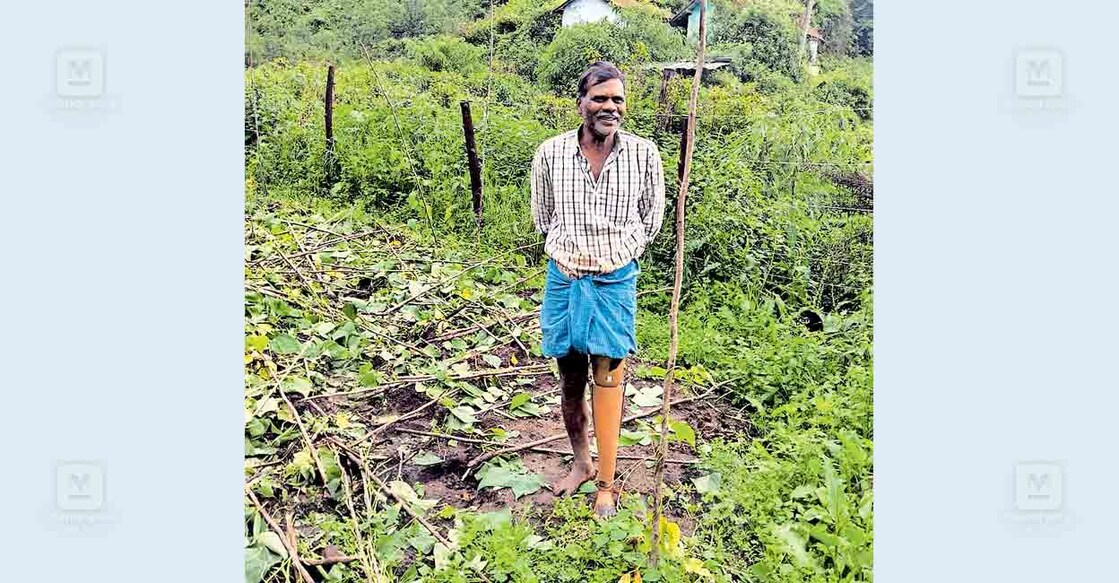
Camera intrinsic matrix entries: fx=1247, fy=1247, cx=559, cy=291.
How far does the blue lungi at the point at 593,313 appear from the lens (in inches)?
165

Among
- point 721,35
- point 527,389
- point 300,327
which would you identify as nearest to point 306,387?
point 300,327

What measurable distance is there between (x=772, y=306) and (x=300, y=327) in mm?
1779

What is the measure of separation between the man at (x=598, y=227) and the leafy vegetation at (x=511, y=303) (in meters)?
0.44

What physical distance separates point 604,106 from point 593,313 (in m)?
0.69

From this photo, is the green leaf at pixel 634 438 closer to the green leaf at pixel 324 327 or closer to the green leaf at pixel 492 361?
the green leaf at pixel 492 361

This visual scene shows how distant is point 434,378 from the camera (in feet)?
15.5

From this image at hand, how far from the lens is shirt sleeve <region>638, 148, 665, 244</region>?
4.25m

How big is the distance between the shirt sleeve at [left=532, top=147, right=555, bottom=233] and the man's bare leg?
49 cm

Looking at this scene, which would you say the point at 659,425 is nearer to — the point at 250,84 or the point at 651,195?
the point at 651,195

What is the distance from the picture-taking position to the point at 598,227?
13.8 ft

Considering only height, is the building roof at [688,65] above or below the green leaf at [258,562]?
above

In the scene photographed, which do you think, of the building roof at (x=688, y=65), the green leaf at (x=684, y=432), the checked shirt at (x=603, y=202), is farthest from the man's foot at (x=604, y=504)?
the building roof at (x=688, y=65)
